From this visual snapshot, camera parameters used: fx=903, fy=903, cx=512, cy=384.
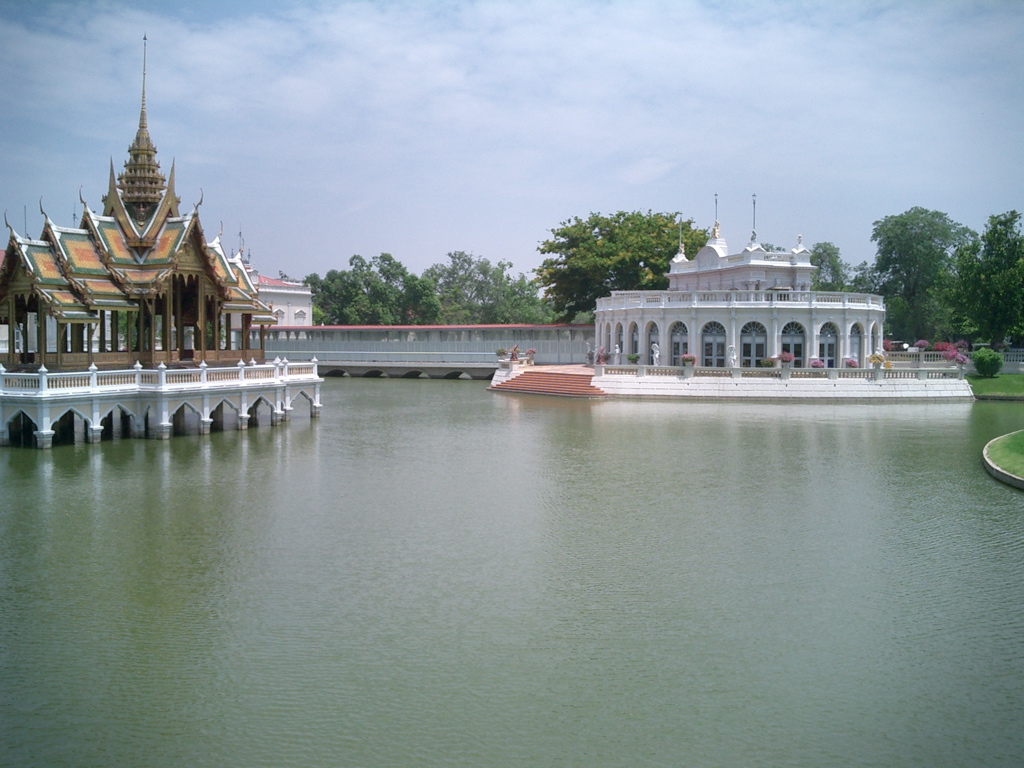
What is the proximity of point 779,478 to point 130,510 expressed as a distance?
12.5m

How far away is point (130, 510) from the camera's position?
15.2m

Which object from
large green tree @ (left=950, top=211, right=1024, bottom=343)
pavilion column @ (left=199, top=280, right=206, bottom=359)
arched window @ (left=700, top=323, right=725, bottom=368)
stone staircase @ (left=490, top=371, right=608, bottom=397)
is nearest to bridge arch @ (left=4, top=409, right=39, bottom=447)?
pavilion column @ (left=199, top=280, right=206, bottom=359)

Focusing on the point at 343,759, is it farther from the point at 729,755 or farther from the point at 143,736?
the point at 729,755

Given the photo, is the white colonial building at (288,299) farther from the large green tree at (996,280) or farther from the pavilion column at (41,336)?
the large green tree at (996,280)

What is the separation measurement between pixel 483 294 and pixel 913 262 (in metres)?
36.3

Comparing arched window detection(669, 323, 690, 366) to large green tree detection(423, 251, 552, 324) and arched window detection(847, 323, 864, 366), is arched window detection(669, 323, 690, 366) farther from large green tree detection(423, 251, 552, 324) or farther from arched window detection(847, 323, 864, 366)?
large green tree detection(423, 251, 552, 324)

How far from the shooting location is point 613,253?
5353 cm

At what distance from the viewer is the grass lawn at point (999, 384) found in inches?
Result: 1532

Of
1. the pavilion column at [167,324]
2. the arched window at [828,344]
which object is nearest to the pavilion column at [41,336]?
the pavilion column at [167,324]

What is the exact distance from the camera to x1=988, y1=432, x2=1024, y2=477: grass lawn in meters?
18.7

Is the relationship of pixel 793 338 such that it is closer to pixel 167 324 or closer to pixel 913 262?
pixel 167 324

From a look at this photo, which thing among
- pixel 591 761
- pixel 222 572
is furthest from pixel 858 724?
pixel 222 572

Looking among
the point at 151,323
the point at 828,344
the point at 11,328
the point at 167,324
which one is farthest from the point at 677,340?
the point at 11,328

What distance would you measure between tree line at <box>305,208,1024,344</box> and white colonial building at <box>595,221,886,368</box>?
711 centimetres
